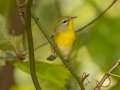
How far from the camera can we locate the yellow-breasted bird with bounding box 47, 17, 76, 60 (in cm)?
69

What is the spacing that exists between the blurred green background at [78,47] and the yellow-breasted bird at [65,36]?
2 cm

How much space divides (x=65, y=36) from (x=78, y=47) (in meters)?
0.03

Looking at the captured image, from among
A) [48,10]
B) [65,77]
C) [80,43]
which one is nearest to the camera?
[65,77]

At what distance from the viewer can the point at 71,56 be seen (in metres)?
0.71

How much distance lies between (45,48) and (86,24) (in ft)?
0.38

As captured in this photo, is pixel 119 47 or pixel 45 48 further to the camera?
pixel 45 48

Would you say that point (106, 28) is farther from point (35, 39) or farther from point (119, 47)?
point (35, 39)

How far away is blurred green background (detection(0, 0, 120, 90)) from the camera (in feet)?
2.19

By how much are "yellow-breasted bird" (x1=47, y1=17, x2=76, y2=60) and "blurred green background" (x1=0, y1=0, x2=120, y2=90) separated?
2 cm

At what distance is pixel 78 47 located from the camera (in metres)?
0.74

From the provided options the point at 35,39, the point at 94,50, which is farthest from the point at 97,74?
the point at 35,39

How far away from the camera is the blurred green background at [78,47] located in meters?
0.67

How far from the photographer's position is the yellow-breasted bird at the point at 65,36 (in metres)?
0.69

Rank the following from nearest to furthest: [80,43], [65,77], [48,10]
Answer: [65,77] < [80,43] < [48,10]
